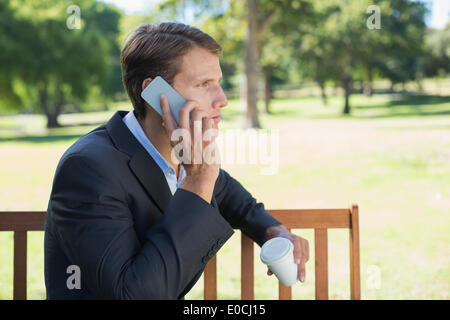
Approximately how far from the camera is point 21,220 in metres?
2.61

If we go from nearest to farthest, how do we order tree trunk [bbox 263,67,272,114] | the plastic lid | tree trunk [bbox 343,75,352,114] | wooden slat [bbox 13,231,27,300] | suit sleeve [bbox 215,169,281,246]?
1. the plastic lid
2. suit sleeve [bbox 215,169,281,246]
3. wooden slat [bbox 13,231,27,300]
4. tree trunk [bbox 343,75,352,114]
5. tree trunk [bbox 263,67,272,114]

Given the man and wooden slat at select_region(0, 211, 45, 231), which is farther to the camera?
wooden slat at select_region(0, 211, 45, 231)

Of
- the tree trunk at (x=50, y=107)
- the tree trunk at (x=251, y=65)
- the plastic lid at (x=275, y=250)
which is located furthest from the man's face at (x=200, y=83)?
the tree trunk at (x=50, y=107)

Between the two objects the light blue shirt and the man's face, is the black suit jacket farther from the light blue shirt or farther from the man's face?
the man's face

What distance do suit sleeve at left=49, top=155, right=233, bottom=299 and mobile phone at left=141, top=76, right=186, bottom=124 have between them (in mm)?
324

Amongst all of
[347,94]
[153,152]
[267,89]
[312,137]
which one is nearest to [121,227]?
[153,152]

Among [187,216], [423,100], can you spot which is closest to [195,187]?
[187,216]

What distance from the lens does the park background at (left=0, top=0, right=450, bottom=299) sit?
552cm

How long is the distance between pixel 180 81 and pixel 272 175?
9.55 meters

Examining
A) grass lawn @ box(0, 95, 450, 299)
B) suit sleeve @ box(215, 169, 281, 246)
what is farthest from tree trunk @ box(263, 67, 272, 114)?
suit sleeve @ box(215, 169, 281, 246)

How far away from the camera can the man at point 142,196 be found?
164cm

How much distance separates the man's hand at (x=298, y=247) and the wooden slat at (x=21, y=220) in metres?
1.17

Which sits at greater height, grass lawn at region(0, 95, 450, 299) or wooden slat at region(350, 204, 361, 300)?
wooden slat at region(350, 204, 361, 300)
